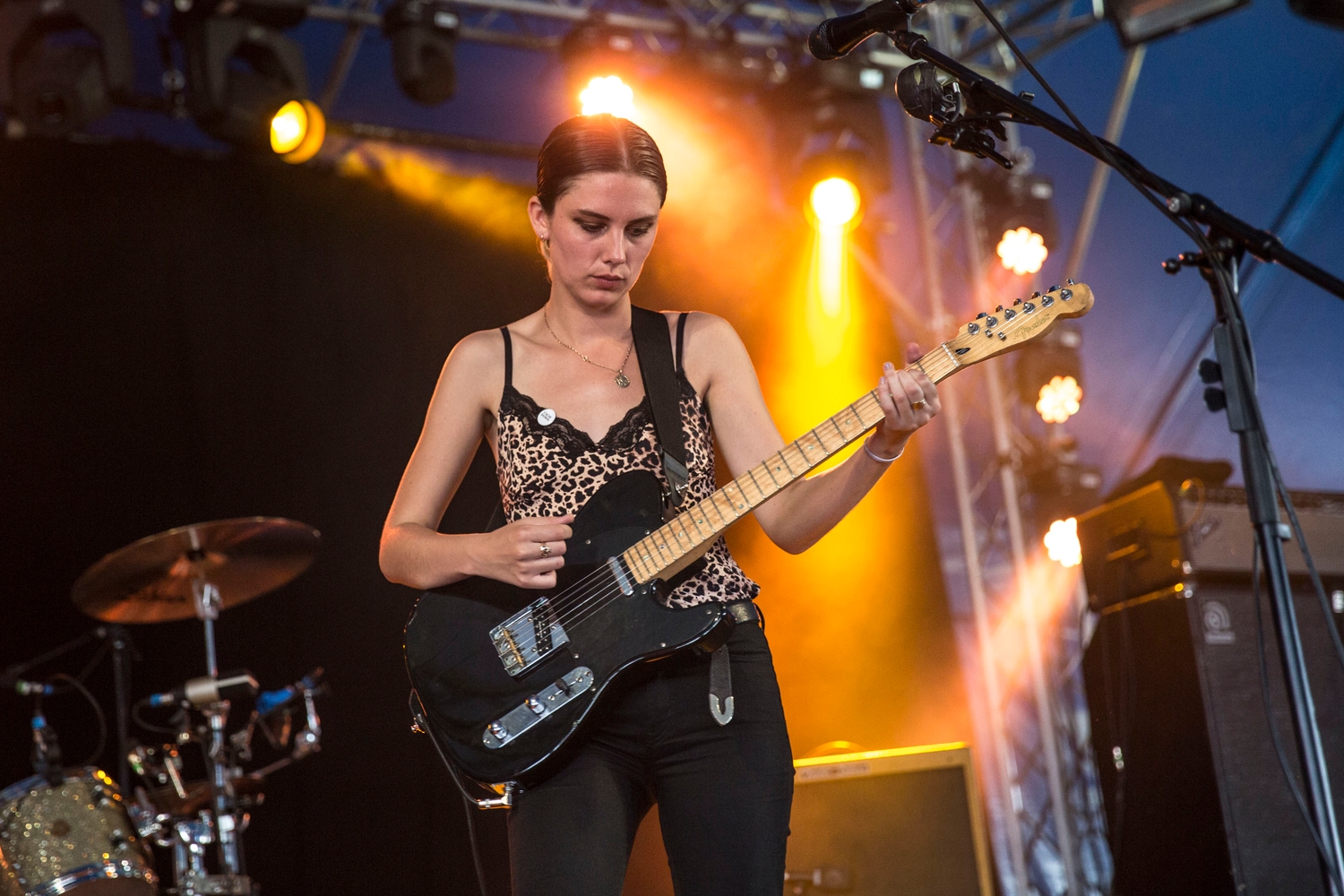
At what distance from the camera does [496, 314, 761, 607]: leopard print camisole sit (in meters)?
1.93

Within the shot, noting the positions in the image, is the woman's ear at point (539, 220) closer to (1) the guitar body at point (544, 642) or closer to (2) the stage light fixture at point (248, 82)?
(1) the guitar body at point (544, 642)

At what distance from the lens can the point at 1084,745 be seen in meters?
5.54

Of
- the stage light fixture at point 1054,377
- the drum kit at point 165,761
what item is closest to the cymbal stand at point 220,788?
the drum kit at point 165,761

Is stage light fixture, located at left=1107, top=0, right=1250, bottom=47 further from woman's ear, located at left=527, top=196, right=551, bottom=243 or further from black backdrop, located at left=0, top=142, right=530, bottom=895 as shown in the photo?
woman's ear, located at left=527, top=196, right=551, bottom=243

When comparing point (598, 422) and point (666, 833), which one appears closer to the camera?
point (666, 833)

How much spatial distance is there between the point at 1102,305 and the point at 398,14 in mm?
4167

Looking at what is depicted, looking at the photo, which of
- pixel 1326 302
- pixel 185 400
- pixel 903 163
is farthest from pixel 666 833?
pixel 903 163

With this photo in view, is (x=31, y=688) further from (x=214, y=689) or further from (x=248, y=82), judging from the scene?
(x=248, y=82)

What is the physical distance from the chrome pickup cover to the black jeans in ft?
0.20

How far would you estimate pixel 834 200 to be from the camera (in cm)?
566

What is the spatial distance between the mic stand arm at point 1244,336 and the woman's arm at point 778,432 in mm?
495

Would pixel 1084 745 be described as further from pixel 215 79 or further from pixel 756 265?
pixel 215 79

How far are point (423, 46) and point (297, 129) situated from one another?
658 millimetres

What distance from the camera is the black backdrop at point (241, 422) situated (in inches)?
183
